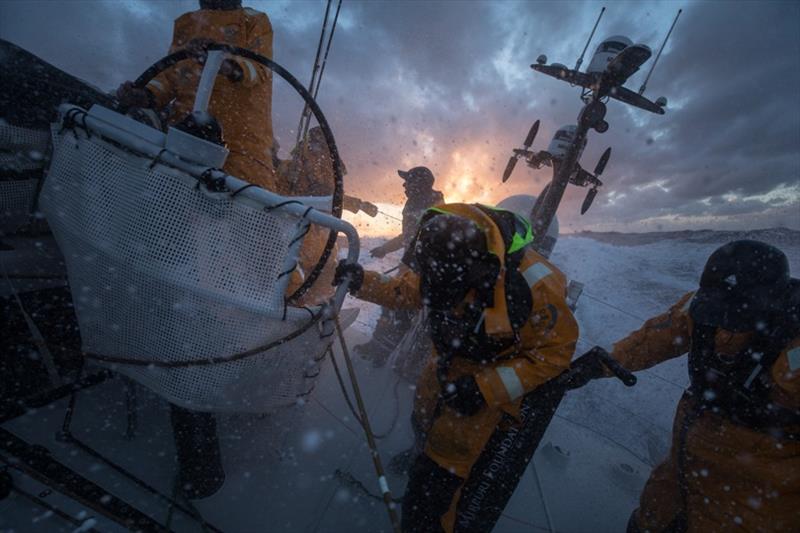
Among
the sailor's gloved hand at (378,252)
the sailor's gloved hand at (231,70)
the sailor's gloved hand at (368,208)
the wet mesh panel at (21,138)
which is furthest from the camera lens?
the sailor's gloved hand at (378,252)

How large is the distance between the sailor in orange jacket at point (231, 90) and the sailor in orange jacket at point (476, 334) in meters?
1.09

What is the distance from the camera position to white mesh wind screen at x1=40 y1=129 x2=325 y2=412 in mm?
1414

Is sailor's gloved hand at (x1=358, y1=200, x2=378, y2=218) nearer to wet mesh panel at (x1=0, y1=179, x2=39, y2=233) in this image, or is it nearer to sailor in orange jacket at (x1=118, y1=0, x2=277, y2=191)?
sailor in orange jacket at (x1=118, y1=0, x2=277, y2=191)

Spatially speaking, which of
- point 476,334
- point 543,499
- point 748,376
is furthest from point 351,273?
point 543,499

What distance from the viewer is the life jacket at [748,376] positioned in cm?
208

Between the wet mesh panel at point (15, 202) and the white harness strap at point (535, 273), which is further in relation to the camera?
the white harness strap at point (535, 273)

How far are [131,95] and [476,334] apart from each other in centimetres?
241

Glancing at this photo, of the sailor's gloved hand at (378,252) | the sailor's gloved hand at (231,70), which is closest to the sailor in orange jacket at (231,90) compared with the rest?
the sailor's gloved hand at (231,70)

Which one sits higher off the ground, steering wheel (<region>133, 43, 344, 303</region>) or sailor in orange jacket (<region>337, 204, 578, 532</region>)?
steering wheel (<region>133, 43, 344, 303</region>)

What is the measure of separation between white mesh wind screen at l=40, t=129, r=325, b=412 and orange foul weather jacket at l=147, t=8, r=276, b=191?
0.88 metres

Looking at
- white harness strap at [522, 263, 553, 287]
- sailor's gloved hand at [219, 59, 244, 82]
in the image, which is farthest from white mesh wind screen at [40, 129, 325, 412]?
white harness strap at [522, 263, 553, 287]

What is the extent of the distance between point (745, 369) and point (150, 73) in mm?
4061

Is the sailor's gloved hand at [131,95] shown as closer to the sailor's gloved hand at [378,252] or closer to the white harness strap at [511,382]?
the white harness strap at [511,382]

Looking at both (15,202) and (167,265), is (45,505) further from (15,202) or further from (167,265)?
(15,202)
